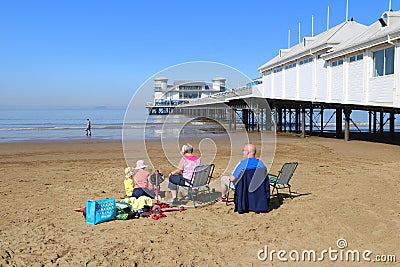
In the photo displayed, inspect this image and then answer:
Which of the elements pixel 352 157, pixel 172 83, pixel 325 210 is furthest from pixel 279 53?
pixel 325 210

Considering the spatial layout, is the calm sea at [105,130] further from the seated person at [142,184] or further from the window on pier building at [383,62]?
the window on pier building at [383,62]

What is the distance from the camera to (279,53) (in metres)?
29.0

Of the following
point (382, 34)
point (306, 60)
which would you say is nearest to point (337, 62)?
point (306, 60)

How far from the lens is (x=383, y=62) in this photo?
46.5ft

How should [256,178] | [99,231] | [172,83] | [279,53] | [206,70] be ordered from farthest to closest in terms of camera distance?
1. [279,53]
2. [172,83]
3. [206,70]
4. [256,178]
5. [99,231]

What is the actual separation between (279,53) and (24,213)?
25.2 m

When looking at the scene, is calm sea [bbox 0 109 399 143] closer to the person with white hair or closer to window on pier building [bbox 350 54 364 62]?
the person with white hair

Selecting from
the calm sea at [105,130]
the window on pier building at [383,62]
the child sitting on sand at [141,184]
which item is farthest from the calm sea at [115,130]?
the window on pier building at [383,62]

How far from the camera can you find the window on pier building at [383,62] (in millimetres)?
13594

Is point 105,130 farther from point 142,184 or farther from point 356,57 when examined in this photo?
point 142,184

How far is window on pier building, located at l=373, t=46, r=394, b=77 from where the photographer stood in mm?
13594

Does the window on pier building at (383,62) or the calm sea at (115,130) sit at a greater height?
the window on pier building at (383,62)

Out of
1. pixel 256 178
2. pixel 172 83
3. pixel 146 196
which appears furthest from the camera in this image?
pixel 172 83

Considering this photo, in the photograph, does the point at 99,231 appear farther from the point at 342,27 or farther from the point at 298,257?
the point at 342,27
